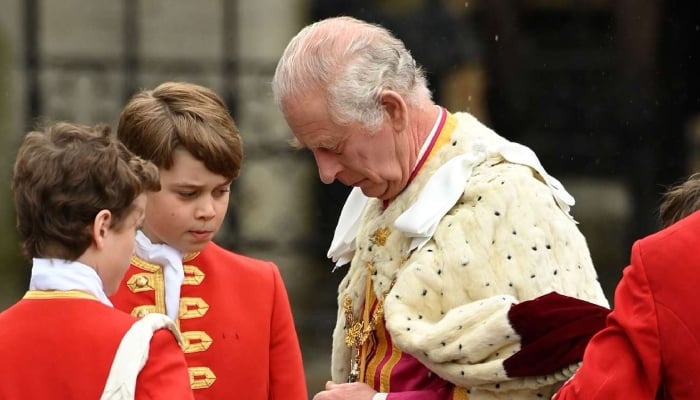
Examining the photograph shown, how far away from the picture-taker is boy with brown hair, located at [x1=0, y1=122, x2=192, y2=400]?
3.01 meters

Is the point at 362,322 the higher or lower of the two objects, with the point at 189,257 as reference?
lower

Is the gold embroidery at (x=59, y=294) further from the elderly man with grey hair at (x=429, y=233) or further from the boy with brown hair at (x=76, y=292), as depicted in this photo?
the elderly man with grey hair at (x=429, y=233)

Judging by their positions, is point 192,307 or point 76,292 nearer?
point 76,292

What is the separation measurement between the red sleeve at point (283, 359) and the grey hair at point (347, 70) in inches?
21.2

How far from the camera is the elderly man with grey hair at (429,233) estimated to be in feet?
10.9

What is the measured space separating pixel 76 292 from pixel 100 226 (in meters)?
0.13

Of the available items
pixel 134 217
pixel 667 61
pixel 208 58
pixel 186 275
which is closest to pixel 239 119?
pixel 208 58

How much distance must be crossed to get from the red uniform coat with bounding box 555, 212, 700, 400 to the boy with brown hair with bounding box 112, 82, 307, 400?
40.3 inches

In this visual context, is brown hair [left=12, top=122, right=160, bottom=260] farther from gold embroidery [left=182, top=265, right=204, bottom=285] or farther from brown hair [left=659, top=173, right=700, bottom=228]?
brown hair [left=659, top=173, right=700, bottom=228]

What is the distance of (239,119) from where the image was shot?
27.3ft

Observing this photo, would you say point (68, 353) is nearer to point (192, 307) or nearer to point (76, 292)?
point (76, 292)

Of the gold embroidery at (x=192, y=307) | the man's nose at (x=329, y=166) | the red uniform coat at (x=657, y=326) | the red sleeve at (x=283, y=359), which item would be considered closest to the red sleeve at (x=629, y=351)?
the red uniform coat at (x=657, y=326)

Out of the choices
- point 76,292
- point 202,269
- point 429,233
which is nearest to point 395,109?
point 429,233

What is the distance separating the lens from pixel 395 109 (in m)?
3.52
